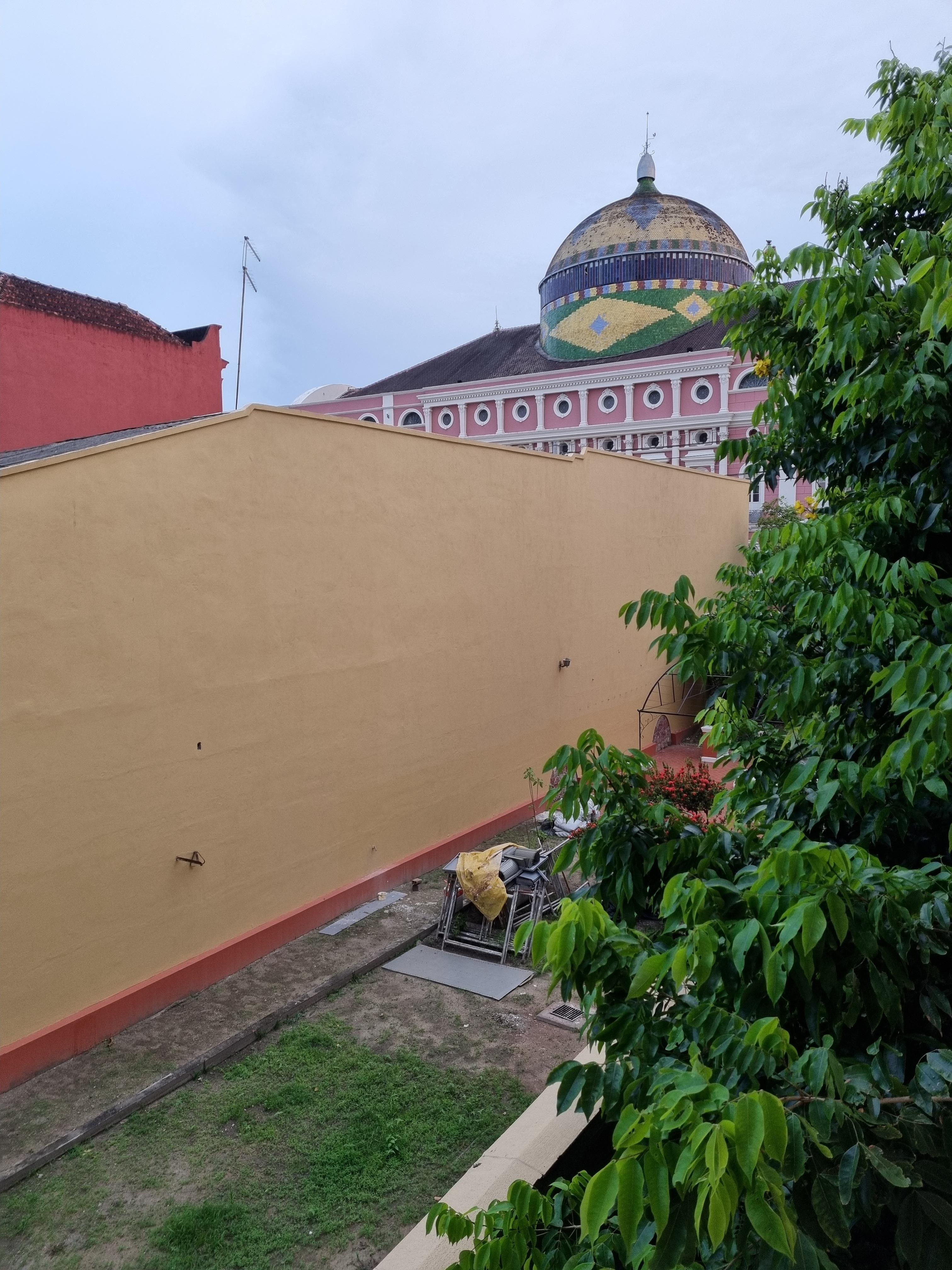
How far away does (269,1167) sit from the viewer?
17.3 ft

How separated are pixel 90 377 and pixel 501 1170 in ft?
37.4

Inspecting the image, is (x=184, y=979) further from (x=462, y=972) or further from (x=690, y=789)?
(x=690, y=789)

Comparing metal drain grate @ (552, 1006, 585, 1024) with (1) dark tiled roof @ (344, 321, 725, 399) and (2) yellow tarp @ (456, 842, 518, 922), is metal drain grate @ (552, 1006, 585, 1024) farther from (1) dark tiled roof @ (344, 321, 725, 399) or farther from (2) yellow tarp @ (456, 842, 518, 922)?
(1) dark tiled roof @ (344, 321, 725, 399)

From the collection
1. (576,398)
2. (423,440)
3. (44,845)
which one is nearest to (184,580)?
(44,845)

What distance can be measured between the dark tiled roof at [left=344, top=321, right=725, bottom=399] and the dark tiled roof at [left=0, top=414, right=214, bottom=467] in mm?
19536

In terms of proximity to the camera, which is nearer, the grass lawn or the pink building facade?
the grass lawn

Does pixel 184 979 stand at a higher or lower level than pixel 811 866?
lower

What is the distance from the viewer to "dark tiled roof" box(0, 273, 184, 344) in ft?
37.4

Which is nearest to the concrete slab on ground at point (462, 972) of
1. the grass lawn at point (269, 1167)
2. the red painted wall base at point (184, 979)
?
the red painted wall base at point (184, 979)

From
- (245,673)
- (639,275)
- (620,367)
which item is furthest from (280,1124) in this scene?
(639,275)

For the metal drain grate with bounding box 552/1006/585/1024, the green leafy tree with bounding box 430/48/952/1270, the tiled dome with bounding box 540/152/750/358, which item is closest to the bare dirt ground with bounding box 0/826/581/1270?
the metal drain grate with bounding box 552/1006/585/1024

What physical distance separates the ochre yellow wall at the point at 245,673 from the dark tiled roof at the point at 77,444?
0.66 metres

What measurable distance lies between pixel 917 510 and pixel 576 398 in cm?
2387

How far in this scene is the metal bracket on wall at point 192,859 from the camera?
7.27 metres
